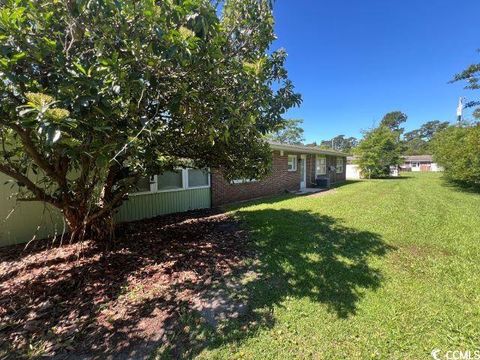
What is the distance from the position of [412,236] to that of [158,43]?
6.50m

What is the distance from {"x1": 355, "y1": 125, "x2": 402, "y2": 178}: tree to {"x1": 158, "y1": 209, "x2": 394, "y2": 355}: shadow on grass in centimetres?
2201

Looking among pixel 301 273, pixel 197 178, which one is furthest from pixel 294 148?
pixel 301 273

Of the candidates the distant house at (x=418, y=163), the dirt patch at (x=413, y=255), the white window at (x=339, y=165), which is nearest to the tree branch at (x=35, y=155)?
the dirt patch at (x=413, y=255)

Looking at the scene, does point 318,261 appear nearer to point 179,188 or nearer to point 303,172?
point 179,188

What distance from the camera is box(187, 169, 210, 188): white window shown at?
946 centimetres

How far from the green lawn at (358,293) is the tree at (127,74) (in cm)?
232

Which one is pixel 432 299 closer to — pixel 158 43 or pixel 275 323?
pixel 275 323

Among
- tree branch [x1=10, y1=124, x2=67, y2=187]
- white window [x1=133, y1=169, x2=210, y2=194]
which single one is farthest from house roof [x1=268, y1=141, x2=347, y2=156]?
tree branch [x1=10, y1=124, x2=67, y2=187]

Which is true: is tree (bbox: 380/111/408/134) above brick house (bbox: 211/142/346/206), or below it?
above

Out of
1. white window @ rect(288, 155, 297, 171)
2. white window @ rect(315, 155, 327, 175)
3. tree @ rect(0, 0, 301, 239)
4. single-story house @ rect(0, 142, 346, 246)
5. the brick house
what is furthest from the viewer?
white window @ rect(315, 155, 327, 175)

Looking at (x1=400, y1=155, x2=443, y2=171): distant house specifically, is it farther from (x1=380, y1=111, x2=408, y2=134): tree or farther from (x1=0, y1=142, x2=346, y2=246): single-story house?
(x1=0, y1=142, x2=346, y2=246): single-story house

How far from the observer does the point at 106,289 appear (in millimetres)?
3828

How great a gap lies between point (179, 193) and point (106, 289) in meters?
5.38

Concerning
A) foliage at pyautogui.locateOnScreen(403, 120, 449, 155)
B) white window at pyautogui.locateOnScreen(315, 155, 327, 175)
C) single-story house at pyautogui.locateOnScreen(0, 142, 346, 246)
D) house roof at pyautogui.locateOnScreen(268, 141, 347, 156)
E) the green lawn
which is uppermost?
foliage at pyautogui.locateOnScreen(403, 120, 449, 155)
